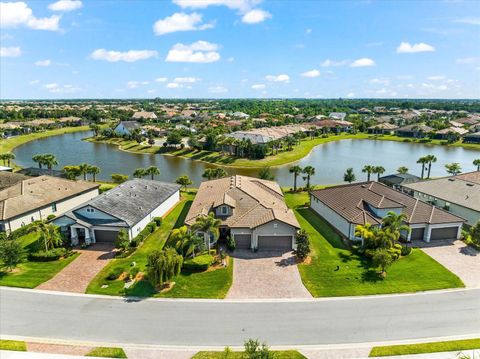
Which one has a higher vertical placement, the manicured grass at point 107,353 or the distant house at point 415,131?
the distant house at point 415,131

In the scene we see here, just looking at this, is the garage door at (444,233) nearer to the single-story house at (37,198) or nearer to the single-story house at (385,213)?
the single-story house at (385,213)

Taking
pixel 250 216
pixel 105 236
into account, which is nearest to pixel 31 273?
pixel 105 236

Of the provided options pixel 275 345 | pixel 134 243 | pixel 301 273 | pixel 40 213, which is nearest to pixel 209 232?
pixel 134 243

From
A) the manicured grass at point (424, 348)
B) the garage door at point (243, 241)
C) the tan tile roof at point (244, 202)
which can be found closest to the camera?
the manicured grass at point (424, 348)

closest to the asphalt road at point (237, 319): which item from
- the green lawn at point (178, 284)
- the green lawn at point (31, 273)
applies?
the green lawn at point (178, 284)

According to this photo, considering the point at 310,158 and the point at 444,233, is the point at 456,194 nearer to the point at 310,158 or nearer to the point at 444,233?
the point at 444,233

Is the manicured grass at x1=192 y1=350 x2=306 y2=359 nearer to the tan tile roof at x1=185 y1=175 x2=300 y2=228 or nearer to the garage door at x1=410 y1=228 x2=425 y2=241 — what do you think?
the tan tile roof at x1=185 y1=175 x2=300 y2=228

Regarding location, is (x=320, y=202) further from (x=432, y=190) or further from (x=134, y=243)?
(x=134, y=243)
